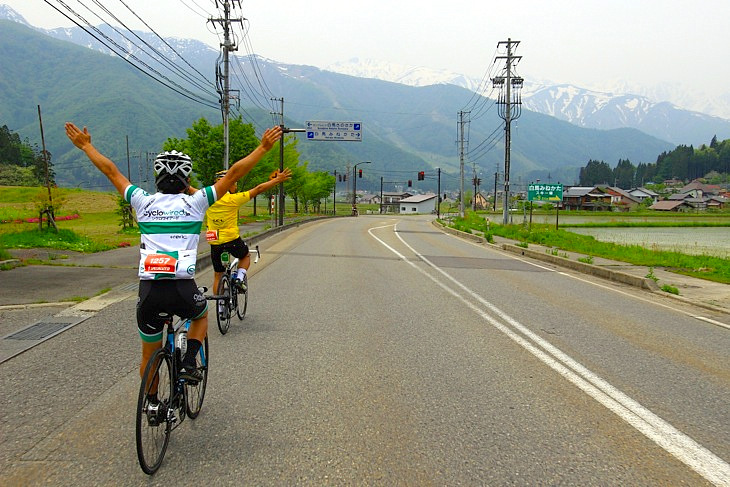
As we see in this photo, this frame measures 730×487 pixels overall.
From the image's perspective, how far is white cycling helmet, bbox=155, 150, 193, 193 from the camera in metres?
3.72

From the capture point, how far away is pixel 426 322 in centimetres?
800

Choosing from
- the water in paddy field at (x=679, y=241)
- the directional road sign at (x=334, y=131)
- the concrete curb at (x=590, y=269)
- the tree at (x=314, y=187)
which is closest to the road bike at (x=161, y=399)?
the concrete curb at (x=590, y=269)

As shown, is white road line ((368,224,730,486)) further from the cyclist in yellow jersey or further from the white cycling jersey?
the cyclist in yellow jersey

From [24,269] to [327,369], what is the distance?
405 inches

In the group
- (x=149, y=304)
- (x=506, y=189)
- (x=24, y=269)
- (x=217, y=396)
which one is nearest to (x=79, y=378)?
(x=217, y=396)

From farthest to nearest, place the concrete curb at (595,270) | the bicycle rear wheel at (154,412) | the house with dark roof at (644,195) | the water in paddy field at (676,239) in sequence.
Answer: the house with dark roof at (644,195)
the water in paddy field at (676,239)
the concrete curb at (595,270)
the bicycle rear wheel at (154,412)

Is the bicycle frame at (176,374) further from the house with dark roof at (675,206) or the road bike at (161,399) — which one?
the house with dark roof at (675,206)

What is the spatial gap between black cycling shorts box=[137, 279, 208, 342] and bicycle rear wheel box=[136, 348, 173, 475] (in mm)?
207

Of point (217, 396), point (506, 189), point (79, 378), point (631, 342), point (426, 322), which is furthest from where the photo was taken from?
point (506, 189)

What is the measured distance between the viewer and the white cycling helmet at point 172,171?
372cm

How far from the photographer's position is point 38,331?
709cm

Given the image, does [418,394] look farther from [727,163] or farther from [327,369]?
[727,163]

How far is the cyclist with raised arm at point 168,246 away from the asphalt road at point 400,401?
2.54 ft

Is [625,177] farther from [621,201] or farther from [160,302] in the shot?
[160,302]
